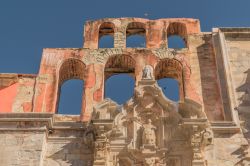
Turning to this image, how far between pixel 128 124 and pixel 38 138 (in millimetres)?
2486

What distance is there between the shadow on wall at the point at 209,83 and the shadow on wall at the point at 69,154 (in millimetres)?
3808

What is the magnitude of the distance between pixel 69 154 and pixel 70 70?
4.07 m

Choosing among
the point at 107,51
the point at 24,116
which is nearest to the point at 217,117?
the point at 107,51

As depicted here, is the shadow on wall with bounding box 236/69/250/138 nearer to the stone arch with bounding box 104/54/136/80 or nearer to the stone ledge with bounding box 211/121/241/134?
the stone ledge with bounding box 211/121/241/134

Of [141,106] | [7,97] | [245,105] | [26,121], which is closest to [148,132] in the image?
[141,106]

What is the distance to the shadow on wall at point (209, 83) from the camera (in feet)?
50.5

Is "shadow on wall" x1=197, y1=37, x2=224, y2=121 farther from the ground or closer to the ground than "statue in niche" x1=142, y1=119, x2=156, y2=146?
farther from the ground

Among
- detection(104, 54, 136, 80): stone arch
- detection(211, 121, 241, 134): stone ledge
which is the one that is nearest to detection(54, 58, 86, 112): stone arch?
detection(104, 54, 136, 80): stone arch

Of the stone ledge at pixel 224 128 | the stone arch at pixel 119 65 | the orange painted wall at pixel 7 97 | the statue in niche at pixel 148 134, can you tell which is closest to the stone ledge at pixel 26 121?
the orange painted wall at pixel 7 97

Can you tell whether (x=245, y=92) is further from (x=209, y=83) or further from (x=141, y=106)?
(x=141, y=106)

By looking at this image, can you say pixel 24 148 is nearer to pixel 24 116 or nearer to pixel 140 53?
pixel 24 116

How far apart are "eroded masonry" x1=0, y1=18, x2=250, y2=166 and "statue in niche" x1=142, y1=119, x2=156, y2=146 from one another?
0.10 ft

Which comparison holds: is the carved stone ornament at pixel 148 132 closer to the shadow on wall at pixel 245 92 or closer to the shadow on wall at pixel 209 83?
the shadow on wall at pixel 209 83

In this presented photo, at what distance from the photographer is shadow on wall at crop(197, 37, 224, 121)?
15402 millimetres
